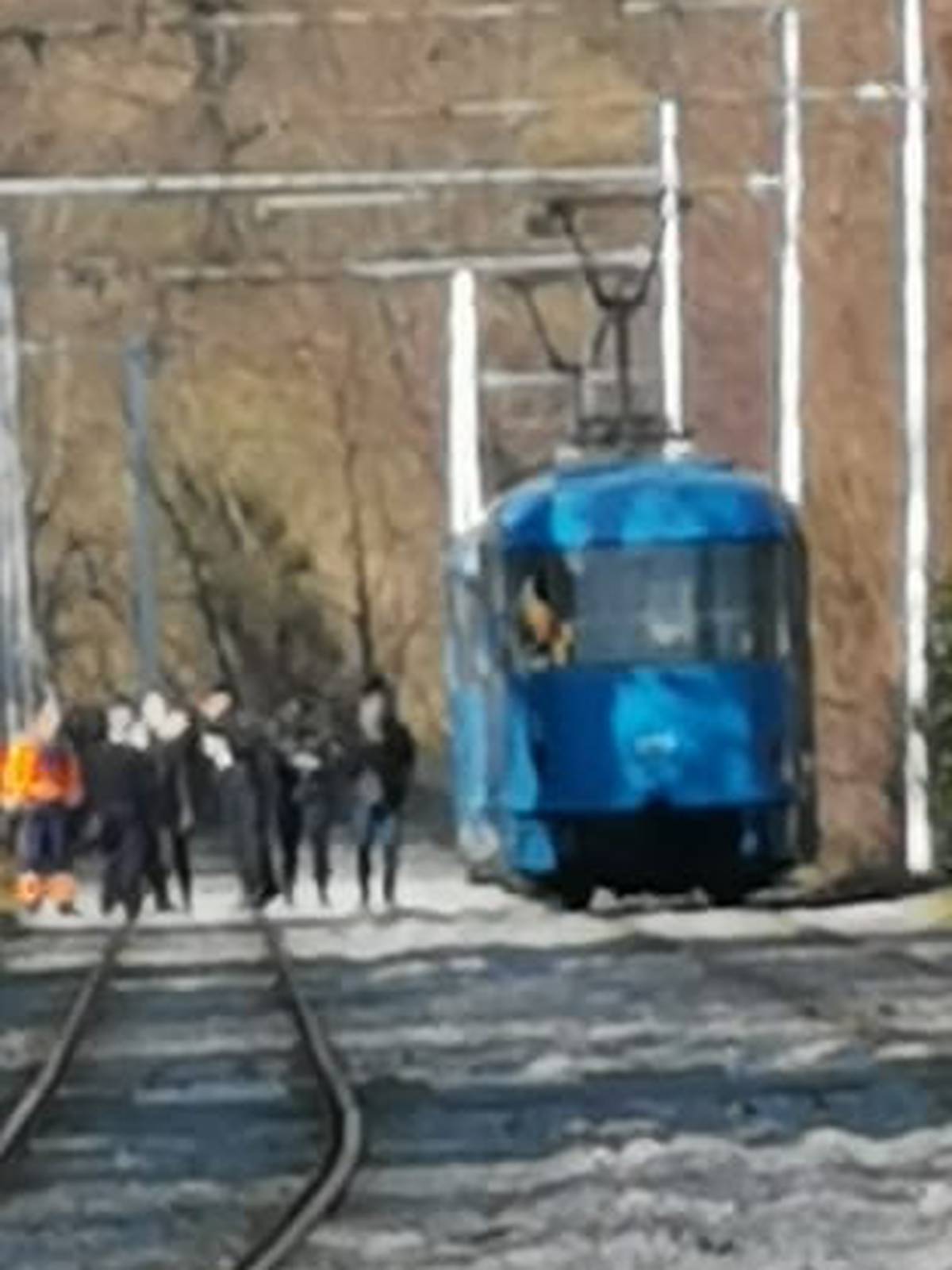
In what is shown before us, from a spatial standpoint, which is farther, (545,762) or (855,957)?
(545,762)

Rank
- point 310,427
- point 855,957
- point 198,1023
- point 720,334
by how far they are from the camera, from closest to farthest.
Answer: point 198,1023, point 855,957, point 720,334, point 310,427

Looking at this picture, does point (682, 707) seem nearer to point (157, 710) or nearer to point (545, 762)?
point (545, 762)

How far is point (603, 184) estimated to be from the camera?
67250mm

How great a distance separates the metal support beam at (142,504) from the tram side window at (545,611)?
101 ft

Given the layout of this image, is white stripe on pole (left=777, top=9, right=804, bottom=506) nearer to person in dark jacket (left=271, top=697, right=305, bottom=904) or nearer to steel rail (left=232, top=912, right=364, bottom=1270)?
person in dark jacket (left=271, top=697, right=305, bottom=904)

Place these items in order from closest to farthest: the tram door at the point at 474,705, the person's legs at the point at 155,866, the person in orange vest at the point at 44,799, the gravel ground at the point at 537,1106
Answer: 1. the gravel ground at the point at 537,1106
2. the person's legs at the point at 155,866
3. the tram door at the point at 474,705
4. the person in orange vest at the point at 44,799

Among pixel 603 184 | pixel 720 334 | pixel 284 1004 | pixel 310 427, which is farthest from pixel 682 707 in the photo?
pixel 310 427

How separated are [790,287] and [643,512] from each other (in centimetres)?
798

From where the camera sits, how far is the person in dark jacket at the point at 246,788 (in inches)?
1799

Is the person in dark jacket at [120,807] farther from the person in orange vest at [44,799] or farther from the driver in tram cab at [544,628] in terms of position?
the driver in tram cab at [544,628]

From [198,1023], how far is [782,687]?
48.1 ft

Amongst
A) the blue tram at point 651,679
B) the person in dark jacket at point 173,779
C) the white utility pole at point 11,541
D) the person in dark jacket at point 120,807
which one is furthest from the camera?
the white utility pole at point 11,541

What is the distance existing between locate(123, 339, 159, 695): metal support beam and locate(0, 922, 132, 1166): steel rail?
38.3 m

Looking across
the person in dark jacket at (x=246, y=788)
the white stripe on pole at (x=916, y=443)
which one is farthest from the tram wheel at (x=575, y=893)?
the white stripe on pole at (x=916, y=443)
